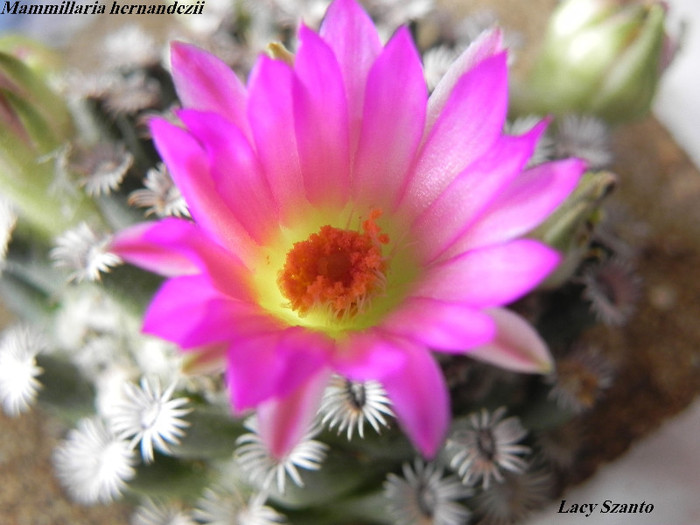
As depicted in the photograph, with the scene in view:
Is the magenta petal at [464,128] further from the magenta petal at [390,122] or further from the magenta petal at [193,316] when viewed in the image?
the magenta petal at [193,316]

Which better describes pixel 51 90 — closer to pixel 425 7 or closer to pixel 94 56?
pixel 425 7

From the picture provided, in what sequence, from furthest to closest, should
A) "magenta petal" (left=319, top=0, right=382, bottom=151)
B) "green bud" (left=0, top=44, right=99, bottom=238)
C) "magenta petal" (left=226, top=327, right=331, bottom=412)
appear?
1. "green bud" (left=0, top=44, right=99, bottom=238)
2. "magenta petal" (left=319, top=0, right=382, bottom=151)
3. "magenta petal" (left=226, top=327, right=331, bottom=412)

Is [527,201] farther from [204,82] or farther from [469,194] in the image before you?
[204,82]

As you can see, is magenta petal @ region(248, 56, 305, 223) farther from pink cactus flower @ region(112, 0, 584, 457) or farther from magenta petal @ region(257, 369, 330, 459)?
magenta petal @ region(257, 369, 330, 459)

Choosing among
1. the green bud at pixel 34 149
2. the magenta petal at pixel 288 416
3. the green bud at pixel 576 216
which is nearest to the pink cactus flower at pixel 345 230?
the magenta petal at pixel 288 416

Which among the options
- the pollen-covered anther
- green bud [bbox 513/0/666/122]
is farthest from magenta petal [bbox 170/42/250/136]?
green bud [bbox 513/0/666/122]

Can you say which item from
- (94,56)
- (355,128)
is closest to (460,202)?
(355,128)
